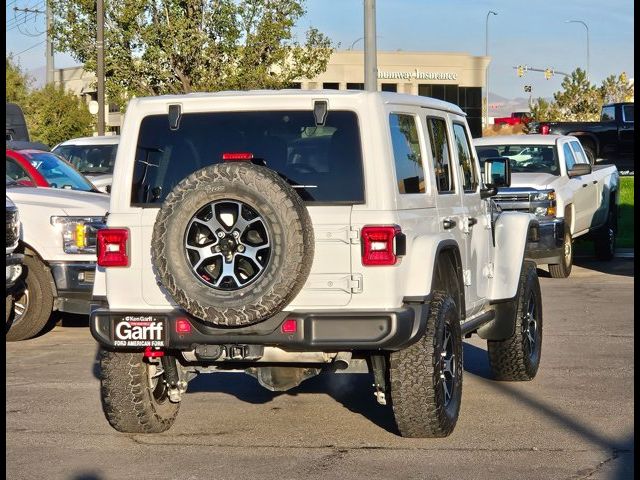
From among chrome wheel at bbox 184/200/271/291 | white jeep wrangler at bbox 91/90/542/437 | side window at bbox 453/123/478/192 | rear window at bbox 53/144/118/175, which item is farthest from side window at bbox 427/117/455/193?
rear window at bbox 53/144/118/175

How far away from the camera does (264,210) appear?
680 cm

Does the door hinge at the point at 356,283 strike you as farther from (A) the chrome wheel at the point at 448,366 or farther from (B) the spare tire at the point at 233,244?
(A) the chrome wheel at the point at 448,366

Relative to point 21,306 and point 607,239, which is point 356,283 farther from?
point 607,239

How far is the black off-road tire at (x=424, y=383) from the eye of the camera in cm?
730

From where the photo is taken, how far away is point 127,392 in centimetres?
764

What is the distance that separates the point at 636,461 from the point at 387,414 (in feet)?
6.79

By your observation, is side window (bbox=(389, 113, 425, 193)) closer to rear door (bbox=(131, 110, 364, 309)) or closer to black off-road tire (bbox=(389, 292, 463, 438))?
rear door (bbox=(131, 110, 364, 309))

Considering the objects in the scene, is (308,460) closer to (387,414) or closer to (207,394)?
(387,414)

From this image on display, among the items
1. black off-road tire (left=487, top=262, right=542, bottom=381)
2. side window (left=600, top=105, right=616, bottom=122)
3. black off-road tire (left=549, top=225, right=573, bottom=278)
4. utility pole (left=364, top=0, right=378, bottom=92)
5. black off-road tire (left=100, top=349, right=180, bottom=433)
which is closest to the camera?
black off-road tire (left=100, top=349, right=180, bottom=433)

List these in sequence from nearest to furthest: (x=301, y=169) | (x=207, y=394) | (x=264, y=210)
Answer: (x=264, y=210), (x=301, y=169), (x=207, y=394)

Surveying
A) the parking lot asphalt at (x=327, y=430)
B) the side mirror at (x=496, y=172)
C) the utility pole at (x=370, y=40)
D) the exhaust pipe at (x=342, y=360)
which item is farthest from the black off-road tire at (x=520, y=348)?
the utility pole at (x=370, y=40)

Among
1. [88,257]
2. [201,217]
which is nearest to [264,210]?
[201,217]

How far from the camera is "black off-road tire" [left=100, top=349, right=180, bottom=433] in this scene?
25.0 ft

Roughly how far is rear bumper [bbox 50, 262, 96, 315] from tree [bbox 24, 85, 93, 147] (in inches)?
1589
